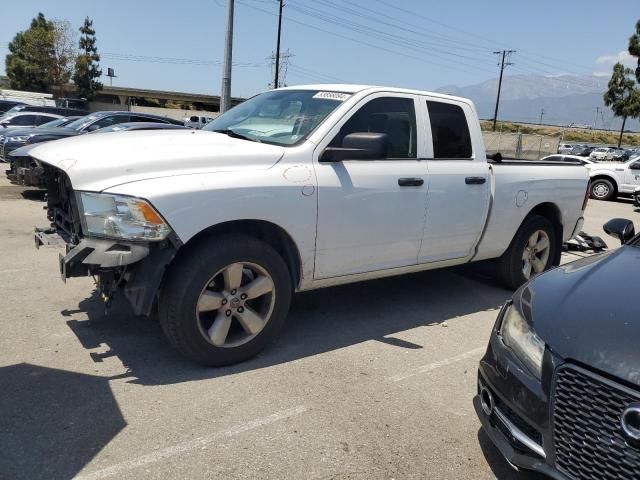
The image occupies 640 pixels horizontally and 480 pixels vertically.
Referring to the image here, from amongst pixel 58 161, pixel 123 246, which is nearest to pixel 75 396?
pixel 123 246

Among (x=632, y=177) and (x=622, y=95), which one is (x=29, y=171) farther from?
(x=622, y=95)

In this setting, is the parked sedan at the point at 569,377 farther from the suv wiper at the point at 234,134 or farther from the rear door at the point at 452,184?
the suv wiper at the point at 234,134

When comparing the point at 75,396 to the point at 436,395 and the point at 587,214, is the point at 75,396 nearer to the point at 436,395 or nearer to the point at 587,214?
the point at 436,395

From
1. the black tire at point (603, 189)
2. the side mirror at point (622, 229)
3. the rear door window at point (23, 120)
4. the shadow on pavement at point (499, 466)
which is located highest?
the side mirror at point (622, 229)

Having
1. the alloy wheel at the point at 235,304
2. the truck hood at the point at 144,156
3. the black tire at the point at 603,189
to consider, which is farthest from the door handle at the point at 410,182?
the black tire at the point at 603,189

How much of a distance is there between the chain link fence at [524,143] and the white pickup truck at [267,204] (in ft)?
79.8

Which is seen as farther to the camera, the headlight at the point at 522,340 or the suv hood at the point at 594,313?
the headlight at the point at 522,340

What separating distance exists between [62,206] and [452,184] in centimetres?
316

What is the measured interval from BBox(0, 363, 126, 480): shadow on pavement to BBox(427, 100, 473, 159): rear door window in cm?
324

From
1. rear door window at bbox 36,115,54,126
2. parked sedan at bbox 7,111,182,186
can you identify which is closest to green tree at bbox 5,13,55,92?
rear door window at bbox 36,115,54,126

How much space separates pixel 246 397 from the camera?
335 centimetres

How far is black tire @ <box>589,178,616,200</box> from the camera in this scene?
18094 millimetres

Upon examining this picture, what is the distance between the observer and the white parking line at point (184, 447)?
2575 mm

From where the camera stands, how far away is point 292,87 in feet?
15.8
